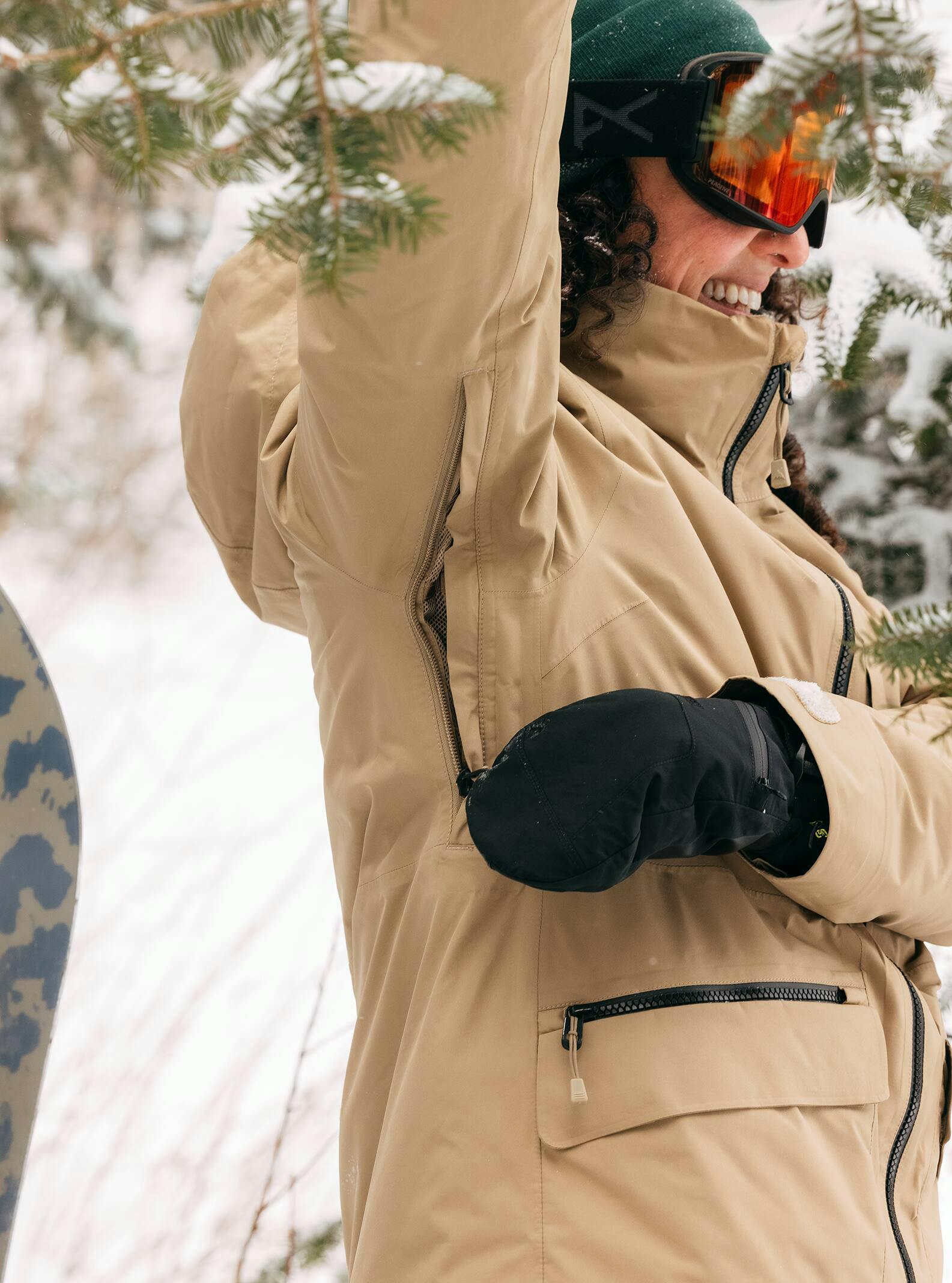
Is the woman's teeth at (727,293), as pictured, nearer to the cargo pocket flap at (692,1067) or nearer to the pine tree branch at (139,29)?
the cargo pocket flap at (692,1067)

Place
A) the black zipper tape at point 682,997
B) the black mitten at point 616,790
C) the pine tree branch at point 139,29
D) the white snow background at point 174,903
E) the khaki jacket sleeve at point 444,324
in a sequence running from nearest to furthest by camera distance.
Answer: the pine tree branch at point 139,29 < the khaki jacket sleeve at point 444,324 < the black mitten at point 616,790 < the black zipper tape at point 682,997 < the white snow background at point 174,903

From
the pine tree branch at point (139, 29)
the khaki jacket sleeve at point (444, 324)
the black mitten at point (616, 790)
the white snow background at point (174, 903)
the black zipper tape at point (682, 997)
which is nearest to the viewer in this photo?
the pine tree branch at point (139, 29)

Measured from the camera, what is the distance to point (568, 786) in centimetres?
93

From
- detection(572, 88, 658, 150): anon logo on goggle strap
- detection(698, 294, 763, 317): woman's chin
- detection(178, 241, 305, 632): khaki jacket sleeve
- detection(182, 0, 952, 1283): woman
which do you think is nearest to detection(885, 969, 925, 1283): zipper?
detection(182, 0, 952, 1283): woman

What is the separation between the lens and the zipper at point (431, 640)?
99 centimetres

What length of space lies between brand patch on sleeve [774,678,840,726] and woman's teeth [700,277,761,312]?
54 cm

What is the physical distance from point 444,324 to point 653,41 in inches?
27.6

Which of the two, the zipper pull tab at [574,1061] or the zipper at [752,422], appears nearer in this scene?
the zipper pull tab at [574,1061]

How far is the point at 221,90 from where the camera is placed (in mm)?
506

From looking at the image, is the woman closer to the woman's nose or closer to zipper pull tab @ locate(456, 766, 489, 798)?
zipper pull tab @ locate(456, 766, 489, 798)

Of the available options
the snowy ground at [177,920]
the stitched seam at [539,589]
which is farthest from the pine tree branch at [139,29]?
the snowy ground at [177,920]

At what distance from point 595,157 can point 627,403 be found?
0.95 feet

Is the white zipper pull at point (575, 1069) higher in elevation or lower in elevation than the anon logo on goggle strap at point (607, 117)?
lower

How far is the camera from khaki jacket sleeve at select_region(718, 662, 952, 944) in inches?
41.0
